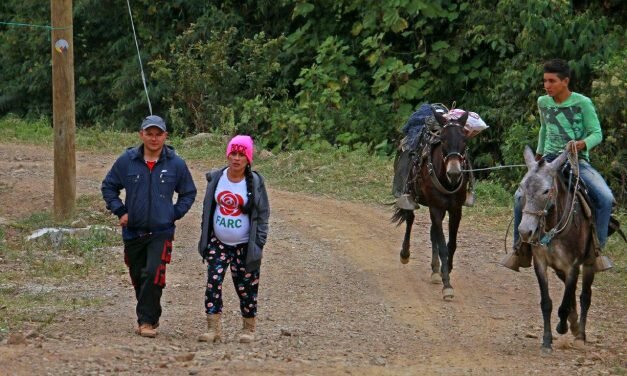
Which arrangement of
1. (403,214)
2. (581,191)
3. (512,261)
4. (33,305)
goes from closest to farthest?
(581,191) → (512,261) → (33,305) → (403,214)

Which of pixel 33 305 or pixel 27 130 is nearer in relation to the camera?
pixel 33 305

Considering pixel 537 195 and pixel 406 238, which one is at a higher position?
pixel 537 195

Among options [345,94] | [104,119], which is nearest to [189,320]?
[345,94]

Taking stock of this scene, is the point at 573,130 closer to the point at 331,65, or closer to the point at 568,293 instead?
the point at 568,293

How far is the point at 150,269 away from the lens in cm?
881

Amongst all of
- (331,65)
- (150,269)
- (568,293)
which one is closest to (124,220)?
(150,269)

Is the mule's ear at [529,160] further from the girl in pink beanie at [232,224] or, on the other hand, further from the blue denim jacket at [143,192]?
the blue denim jacket at [143,192]

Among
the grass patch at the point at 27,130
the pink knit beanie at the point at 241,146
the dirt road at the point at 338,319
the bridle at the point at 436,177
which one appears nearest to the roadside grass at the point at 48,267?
the dirt road at the point at 338,319

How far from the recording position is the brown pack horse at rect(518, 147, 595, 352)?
8766mm

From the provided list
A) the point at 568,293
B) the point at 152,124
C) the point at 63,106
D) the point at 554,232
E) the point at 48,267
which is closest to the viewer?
the point at 152,124

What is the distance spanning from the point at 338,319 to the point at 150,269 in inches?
75.3

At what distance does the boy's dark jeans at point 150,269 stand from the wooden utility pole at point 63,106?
4771 mm

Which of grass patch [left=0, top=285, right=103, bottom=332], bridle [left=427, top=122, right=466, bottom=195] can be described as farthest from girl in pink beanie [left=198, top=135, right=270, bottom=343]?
bridle [left=427, top=122, right=466, bottom=195]

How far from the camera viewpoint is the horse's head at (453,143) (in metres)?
11.1
